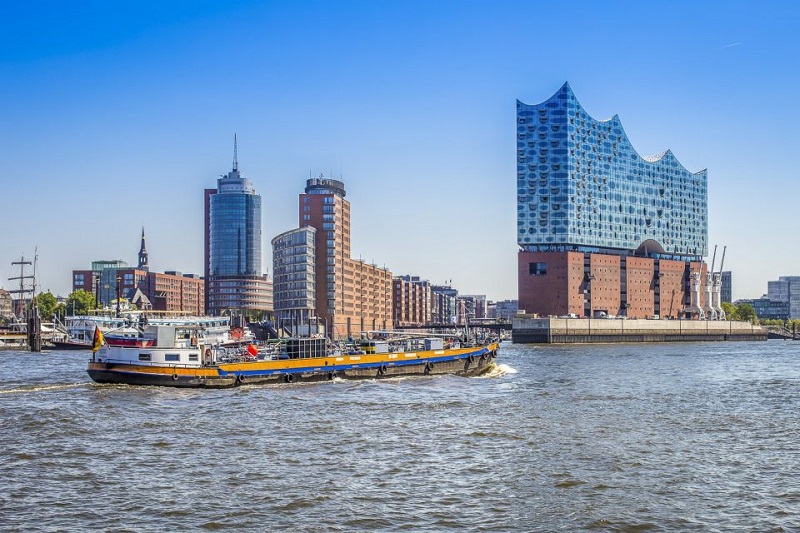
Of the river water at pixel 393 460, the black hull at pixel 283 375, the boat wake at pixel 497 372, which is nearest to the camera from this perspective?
the river water at pixel 393 460

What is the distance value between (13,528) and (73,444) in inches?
596

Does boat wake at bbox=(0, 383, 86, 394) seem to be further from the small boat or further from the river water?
the small boat

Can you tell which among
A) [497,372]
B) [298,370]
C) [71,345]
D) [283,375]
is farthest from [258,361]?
[71,345]

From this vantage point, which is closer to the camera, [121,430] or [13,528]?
[13,528]

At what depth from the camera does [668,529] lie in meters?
28.0

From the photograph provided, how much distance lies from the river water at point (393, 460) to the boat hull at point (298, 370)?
1496mm

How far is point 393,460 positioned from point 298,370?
3615 centimetres

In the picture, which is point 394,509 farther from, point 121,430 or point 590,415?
point 590,415

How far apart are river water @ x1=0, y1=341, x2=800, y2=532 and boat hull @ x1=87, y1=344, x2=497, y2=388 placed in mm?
1496

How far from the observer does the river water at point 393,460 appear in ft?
96.7

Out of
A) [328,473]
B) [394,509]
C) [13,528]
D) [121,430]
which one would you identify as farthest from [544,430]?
[13,528]

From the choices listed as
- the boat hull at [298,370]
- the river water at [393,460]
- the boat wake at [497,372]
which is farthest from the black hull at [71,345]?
the river water at [393,460]

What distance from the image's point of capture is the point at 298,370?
7375cm

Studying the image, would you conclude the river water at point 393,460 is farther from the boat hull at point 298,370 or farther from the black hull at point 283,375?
the boat hull at point 298,370
